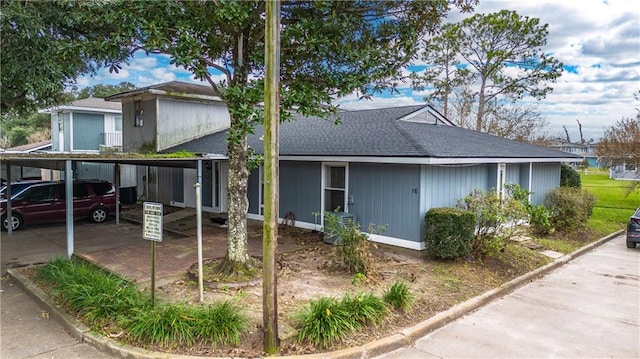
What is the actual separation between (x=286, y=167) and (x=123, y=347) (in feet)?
27.5

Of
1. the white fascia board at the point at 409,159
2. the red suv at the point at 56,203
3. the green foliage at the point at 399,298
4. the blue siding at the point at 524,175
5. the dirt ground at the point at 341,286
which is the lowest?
the dirt ground at the point at 341,286

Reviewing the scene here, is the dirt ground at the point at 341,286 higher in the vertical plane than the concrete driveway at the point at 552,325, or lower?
higher

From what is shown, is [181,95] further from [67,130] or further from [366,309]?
[366,309]

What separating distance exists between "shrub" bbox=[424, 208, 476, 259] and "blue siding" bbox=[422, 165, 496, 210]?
776mm

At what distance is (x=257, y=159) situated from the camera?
24.7ft

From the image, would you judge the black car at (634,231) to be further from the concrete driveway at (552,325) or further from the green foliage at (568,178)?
the green foliage at (568,178)

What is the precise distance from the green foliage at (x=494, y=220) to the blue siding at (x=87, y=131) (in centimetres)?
2182

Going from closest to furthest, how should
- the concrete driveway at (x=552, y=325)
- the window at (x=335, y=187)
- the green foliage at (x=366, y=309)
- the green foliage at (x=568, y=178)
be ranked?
the concrete driveway at (x=552, y=325) → the green foliage at (x=366, y=309) → the window at (x=335, y=187) → the green foliage at (x=568, y=178)

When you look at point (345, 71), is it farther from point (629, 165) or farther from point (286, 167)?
point (629, 165)

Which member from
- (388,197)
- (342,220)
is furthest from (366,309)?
(342,220)

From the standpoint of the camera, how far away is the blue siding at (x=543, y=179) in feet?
50.3

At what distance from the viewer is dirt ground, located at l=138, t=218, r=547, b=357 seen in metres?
5.33

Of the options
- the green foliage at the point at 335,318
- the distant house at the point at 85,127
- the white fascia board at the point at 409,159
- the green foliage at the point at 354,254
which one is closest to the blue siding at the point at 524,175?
the white fascia board at the point at 409,159

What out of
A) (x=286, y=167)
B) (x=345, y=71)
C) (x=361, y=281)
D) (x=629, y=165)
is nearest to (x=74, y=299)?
(x=361, y=281)
